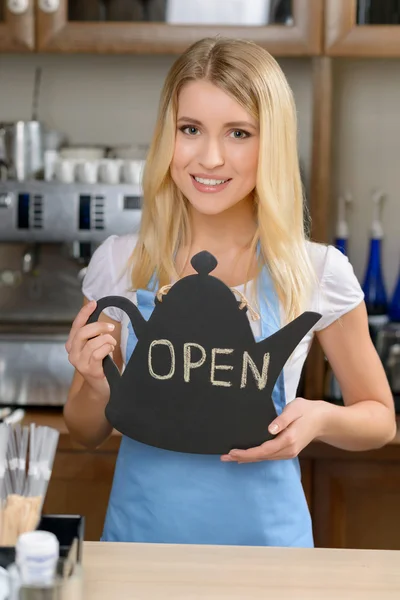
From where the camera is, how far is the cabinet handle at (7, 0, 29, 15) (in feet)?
6.57

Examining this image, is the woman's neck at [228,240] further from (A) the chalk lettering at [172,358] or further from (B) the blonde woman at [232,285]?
(A) the chalk lettering at [172,358]

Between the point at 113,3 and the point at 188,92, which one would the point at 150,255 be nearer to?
the point at 188,92

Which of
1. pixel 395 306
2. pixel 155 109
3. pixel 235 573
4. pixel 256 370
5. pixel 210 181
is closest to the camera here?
pixel 235 573

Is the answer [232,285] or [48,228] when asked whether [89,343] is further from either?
[48,228]

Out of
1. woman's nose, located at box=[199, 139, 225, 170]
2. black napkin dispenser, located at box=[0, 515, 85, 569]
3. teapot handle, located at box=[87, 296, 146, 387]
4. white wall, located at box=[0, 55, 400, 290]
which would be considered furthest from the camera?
white wall, located at box=[0, 55, 400, 290]

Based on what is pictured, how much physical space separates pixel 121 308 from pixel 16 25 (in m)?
1.24

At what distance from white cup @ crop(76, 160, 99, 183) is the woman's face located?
0.90 meters

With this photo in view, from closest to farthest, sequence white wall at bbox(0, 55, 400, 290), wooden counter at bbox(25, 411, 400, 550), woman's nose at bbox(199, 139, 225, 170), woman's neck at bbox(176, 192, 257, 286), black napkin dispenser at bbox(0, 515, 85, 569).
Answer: black napkin dispenser at bbox(0, 515, 85, 569), woman's nose at bbox(199, 139, 225, 170), woman's neck at bbox(176, 192, 257, 286), wooden counter at bbox(25, 411, 400, 550), white wall at bbox(0, 55, 400, 290)

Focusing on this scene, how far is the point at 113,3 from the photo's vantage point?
201cm

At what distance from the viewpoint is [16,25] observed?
201 cm

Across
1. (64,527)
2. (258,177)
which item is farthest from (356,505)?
(64,527)

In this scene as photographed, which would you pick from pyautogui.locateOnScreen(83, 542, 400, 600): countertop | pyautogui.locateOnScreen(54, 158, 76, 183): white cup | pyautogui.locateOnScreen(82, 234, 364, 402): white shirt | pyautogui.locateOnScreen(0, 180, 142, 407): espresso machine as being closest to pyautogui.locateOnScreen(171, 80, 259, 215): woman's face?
pyautogui.locateOnScreen(82, 234, 364, 402): white shirt

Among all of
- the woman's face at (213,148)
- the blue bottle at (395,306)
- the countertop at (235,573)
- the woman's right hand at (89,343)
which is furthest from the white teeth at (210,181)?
the blue bottle at (395,306)

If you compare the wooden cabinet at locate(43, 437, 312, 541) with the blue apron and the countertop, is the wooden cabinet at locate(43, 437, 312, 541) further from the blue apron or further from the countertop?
the countertop
